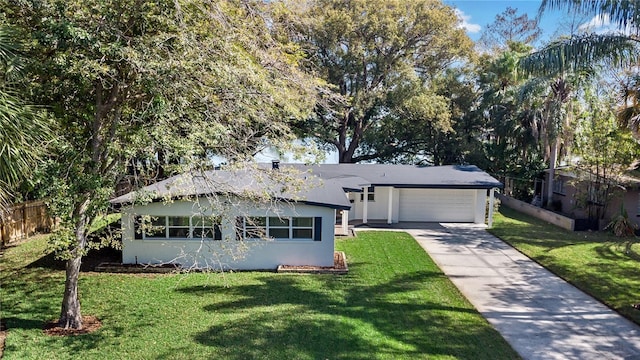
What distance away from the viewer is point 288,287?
11.4m

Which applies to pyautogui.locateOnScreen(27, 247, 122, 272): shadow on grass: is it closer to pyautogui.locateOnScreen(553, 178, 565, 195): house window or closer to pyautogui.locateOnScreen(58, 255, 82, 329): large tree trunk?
pyautogui.locateOnScreen(58, 255, 82, 329): large tree trunk

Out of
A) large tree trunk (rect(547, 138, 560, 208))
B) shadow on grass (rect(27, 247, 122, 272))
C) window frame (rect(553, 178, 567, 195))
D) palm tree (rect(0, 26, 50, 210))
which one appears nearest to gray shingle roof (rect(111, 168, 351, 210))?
palm tree (rect(0, 26, 50, 210))

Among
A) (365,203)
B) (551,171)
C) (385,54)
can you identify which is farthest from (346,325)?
(385,54)

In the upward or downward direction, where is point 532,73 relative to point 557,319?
upward

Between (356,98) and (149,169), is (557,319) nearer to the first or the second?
(149,169)

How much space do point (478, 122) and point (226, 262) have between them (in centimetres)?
2246

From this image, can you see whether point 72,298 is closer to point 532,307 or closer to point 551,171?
point 532,307

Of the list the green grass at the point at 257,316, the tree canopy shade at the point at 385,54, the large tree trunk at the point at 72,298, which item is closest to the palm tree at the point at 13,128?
the large tree trunk at the point at 72,298

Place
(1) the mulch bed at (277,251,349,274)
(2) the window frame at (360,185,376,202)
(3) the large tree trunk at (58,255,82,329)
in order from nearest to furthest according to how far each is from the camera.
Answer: (3) the large tree trunk at (58,255,82,329) → (1) the mulch bed at (277,251,349,274) → (2) the window frame at (360,185,376,202)

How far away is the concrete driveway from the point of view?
27.4 feet

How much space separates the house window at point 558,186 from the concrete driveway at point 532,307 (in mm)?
10562

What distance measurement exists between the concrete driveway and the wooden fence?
575 inches

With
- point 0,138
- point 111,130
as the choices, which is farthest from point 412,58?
point 0,138

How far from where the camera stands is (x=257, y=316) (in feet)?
30.8
